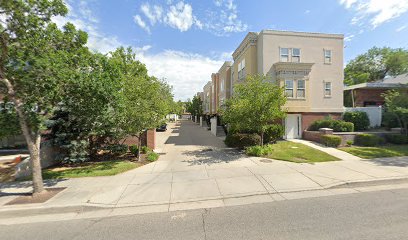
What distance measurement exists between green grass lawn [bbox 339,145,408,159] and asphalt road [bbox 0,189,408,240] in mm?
6991

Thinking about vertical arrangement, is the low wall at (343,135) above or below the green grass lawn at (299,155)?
above

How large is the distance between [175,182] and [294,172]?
5.10 m

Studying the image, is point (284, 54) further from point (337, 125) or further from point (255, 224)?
point (255, 224)

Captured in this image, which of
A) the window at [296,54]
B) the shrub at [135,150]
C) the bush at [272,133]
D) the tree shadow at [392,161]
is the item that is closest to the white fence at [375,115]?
the window at [296,54]

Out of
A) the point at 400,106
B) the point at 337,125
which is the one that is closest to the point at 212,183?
the point at 337,125

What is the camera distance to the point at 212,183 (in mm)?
7387

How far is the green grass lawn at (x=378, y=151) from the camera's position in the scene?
11336 mm

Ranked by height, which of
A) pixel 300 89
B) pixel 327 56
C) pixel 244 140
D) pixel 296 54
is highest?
pixel 296 54

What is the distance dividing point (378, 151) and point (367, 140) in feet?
6.04

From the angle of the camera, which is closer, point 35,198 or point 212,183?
point 35,198

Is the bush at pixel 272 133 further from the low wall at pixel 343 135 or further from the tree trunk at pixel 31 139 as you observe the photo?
the tree trunk at pixel 31 139

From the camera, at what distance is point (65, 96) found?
288 inches

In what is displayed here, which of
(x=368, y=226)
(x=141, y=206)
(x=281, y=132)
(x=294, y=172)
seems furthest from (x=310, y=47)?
(x=141, y=206)

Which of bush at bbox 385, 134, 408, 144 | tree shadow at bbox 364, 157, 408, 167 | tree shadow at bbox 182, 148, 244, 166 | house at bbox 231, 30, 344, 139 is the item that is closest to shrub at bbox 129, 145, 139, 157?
tree shadow at bbox 182, 148, 244, 166
